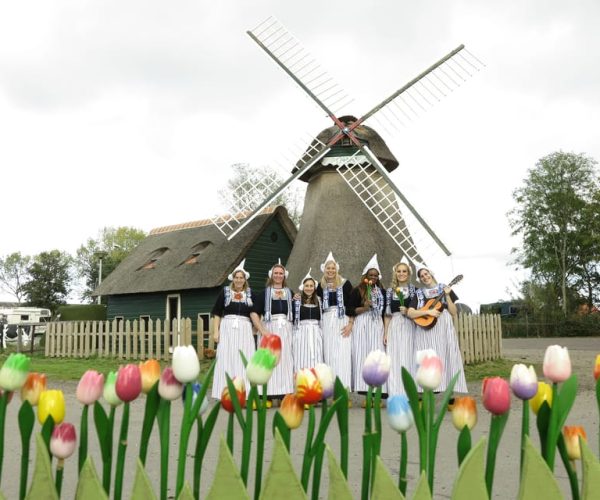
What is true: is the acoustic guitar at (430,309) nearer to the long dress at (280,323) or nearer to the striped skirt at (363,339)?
the striped skirt at (363,339)

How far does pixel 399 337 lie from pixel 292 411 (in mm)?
5681

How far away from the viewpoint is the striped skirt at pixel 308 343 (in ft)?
23.6

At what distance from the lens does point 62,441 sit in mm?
1502

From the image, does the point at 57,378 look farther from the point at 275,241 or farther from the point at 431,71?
the point at 431,71

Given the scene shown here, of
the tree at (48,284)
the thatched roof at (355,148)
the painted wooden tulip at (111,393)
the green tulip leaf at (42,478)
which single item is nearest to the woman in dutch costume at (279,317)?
the painted wooden tulip at (111,393)

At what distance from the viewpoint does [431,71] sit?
16031 millimetres

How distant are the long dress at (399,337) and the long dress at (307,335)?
89 cm

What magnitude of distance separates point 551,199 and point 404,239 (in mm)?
28168

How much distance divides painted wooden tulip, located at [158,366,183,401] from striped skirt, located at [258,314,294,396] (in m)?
5.58

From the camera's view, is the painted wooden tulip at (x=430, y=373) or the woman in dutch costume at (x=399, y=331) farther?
the woman in dutch costume at (x=399, y=331)

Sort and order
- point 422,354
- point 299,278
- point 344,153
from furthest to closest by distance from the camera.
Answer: point 344,153
point 299,278
point 422,354

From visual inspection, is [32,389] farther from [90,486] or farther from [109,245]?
[109,245]

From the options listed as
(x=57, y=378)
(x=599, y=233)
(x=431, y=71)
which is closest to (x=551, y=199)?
(x=599, y=233)

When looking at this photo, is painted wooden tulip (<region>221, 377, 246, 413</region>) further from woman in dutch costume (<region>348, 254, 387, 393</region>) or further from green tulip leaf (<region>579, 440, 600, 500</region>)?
woman in dutch costume (<region>348, 254, 387, 393</region>)
